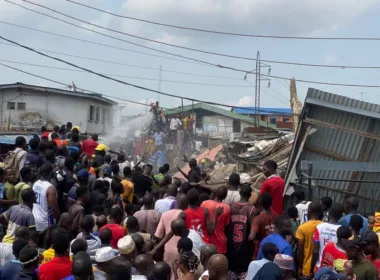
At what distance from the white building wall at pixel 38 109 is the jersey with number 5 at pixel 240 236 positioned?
22.3 metres

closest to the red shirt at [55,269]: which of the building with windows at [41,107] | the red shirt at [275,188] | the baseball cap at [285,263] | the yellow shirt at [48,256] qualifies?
the yellow shirt at [48,256]

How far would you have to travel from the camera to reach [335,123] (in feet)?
39.7

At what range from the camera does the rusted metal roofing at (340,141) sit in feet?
38.3

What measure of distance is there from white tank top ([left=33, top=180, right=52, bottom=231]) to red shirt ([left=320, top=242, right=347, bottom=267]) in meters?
4.20

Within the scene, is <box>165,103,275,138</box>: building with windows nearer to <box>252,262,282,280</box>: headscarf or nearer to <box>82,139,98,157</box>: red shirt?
<box>82,139,98,157</box>: red shirt

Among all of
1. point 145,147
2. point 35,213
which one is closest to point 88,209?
point 35,213

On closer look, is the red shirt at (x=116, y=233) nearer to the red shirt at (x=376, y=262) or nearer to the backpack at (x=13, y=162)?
the red shirt at (x=376, y=262)

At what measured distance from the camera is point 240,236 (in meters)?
7.86

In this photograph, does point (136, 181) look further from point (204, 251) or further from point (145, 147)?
point (145, 147)

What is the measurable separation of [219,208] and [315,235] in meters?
1.28

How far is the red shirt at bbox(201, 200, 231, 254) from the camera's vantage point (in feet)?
25.2

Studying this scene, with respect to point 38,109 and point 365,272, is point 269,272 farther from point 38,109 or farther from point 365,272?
point 38,109

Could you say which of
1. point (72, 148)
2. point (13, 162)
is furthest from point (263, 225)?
point (72, 148)

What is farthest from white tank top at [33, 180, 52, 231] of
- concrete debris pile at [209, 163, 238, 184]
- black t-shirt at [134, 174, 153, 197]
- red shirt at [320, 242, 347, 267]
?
concrete debris pile at [209, 163, 238, 184]
